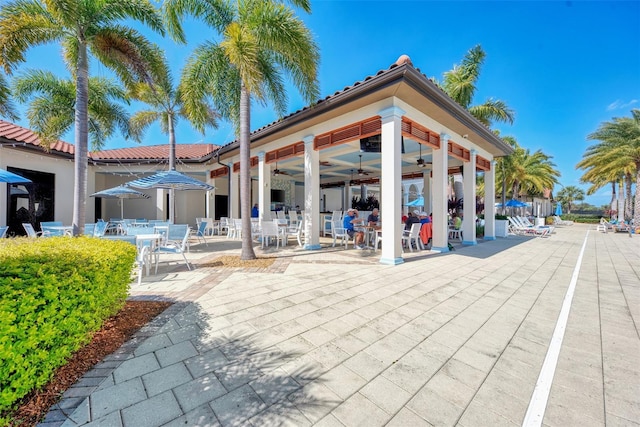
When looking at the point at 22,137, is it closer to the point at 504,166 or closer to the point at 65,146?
the point at 65,146

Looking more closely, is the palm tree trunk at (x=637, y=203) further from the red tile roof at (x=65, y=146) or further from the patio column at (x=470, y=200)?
the red tile roof at (x=65, y=146)

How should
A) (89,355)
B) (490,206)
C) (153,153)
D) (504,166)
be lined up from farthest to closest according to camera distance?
(504,166), (153,153), (490,206), (89,355)

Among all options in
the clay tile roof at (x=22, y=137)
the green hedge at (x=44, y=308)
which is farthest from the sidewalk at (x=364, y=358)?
the clay tile roof at (x=22, y=137)

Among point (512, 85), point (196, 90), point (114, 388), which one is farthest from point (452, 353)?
point (512, 85)

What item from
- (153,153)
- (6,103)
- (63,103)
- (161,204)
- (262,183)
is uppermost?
(63,103)

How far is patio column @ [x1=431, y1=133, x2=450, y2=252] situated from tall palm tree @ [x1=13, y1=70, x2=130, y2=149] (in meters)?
12.5

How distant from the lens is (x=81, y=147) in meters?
5.89

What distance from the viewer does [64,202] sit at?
39.0ft

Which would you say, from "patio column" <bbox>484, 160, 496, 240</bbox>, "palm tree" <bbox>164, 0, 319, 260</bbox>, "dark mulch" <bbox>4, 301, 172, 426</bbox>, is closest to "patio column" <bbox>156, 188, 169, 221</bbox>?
"palm tree" <bbox>164, 0, 319, 260</bbox>

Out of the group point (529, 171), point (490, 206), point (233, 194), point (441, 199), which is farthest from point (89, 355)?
point (529, 171)

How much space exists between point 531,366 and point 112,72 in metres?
10.9

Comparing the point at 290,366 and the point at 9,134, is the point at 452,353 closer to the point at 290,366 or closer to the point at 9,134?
the point at 290,366

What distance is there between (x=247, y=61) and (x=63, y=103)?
9993 mm

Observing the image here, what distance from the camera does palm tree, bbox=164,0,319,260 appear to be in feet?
18.2
